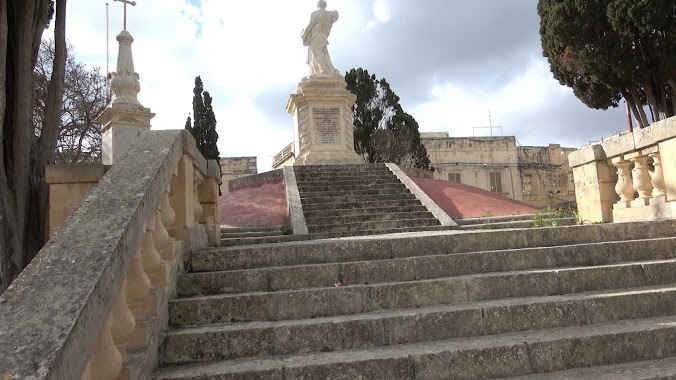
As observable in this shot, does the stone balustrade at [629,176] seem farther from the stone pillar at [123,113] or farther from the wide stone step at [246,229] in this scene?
the stone pillar at [123,113]

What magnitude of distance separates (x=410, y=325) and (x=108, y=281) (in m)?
1.95

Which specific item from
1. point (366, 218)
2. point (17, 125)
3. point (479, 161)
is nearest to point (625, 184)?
point (366, 218)

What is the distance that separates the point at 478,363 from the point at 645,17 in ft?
51.9

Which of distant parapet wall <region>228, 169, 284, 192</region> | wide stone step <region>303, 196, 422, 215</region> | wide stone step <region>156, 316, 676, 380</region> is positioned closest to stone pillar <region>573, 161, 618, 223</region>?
wide stone step <region>156, 316, 676, 380</region>

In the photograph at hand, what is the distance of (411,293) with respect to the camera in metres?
3.62

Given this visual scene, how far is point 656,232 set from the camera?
482 cm

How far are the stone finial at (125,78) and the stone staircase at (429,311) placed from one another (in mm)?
9926

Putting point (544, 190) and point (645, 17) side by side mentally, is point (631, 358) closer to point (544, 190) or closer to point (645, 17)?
point (645, 17)

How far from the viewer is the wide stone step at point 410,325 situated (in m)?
3.05

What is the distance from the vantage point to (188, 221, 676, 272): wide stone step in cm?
420

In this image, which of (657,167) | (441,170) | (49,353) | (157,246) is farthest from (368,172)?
(441,170)

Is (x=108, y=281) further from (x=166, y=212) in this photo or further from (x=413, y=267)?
(x=413, y=267)

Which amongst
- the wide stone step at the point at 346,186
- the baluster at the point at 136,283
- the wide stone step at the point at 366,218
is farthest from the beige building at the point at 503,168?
the baluster at the point at 136,283

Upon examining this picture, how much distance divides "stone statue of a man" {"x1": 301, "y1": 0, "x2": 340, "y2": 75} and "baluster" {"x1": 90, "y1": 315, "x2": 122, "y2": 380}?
48.2ft
